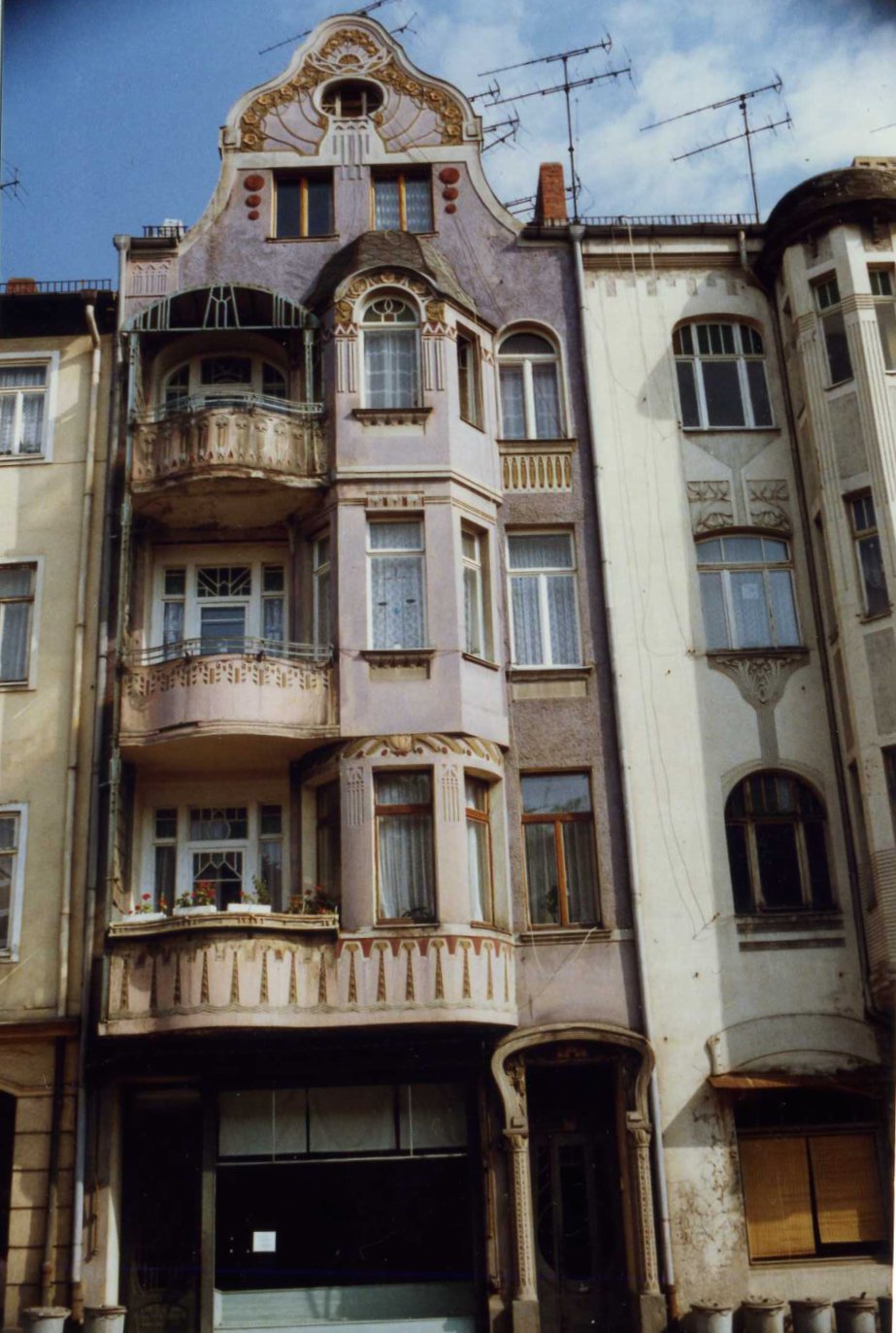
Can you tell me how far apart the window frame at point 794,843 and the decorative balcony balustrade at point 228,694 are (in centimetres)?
590

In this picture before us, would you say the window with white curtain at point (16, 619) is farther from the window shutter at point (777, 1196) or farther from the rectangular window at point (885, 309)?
the rectangular window at point (885, 309)

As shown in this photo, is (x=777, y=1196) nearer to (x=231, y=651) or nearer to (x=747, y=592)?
(x=747, y=592)

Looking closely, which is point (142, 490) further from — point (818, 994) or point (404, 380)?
point (818, 994)

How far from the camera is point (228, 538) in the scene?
21172mm

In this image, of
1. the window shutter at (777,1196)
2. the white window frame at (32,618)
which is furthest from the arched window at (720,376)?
the window shutter at (777,1196)

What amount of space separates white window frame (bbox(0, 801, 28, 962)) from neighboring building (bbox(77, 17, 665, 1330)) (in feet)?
4.09

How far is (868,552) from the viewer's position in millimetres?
20344

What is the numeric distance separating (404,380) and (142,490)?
4.16 meters

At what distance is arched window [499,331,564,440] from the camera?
21875 millimetres

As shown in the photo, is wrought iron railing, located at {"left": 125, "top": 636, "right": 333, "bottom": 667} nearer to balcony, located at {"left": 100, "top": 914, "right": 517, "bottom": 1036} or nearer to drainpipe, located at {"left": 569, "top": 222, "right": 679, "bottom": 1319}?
balcony, located at {"left": 100, "top": 914, "right": 517, "bottom": 1036}

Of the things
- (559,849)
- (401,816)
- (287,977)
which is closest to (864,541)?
(559,849)

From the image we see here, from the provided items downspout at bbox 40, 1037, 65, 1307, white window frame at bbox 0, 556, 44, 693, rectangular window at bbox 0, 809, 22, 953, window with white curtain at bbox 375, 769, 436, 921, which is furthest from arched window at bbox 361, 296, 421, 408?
downspout at bbox 40, 1037, 65, 1307

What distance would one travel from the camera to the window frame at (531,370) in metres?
21.8

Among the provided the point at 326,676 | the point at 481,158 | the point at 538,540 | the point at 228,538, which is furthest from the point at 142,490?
the point at 481,158
